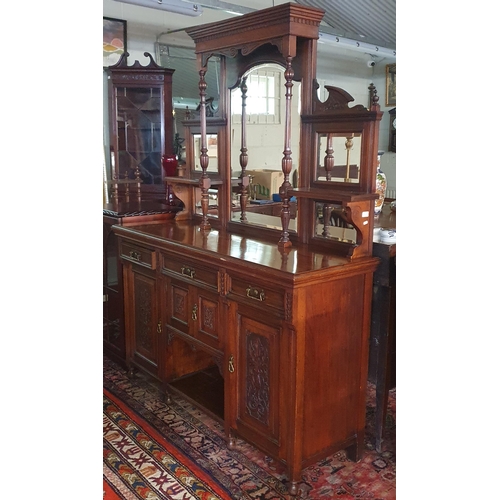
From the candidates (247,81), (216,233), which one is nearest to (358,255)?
(216,233)

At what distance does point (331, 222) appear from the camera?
8.32 ft

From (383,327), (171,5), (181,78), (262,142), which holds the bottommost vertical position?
(383,327)

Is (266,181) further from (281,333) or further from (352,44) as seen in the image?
(352,44)

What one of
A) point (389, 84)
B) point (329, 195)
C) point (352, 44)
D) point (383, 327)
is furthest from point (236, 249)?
point (389, 84)

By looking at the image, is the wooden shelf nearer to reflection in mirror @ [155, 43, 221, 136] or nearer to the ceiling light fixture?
reflection in mirror @ [155, 43, 221, 136]

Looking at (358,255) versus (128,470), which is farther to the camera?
(128,470)

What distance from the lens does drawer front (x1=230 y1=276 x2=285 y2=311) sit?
7.00ft

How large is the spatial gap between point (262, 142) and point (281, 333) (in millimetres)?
1113

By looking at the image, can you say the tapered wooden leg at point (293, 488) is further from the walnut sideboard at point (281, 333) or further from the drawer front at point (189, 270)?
the drawer front at point (189, 270)

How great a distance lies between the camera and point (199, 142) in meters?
3.22

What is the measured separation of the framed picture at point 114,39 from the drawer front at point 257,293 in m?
3.37
